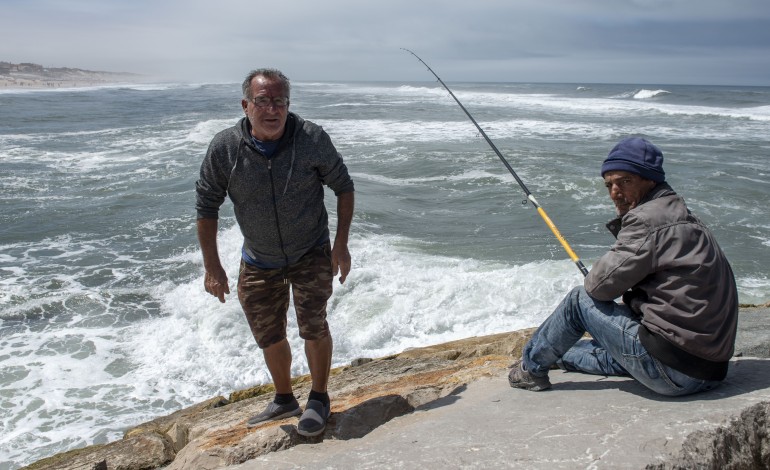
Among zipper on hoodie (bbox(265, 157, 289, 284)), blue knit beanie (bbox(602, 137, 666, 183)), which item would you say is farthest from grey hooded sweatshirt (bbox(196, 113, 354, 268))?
blue knit beanie (bbox(602, 137, 666, 183))

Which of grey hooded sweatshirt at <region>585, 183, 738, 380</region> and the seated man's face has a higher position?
the seated man's face

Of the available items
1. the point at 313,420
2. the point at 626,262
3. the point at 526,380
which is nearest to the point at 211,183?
the point at 313,420

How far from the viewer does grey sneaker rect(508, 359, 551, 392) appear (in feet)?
10.2

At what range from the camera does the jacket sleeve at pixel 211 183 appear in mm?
3043

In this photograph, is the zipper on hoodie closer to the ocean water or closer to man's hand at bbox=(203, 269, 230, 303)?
man's hand at bbox=(203, 269, 230, 303)

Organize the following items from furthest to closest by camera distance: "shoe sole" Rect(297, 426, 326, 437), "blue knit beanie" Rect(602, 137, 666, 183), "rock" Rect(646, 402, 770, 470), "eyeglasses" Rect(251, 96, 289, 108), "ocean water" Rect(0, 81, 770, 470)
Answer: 1. "ocean water" Rect(0, 81, 770, 470)
2. "shoe sole" Rect(297, 426, 326, 437)
3. "eyeglasses" Rect(251, 96, 289, 108)
4. "blue knit beanie" Rect(602, 137, 666, 183)
5. "rock" Rect(646, 402, 770, 470)

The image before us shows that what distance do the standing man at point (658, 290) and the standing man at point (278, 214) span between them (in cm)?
126

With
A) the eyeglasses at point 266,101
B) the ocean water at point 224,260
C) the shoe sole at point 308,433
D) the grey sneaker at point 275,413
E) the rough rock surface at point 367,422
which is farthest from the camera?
the ocean water at point 224,260

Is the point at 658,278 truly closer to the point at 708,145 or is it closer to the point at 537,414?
the point at 537,414

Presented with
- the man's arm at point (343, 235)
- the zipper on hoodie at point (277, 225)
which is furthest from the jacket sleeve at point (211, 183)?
the man's arm at point (343, 235)

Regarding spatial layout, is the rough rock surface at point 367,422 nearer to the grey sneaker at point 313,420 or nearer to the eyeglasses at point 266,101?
the grey sneaker at point 313,420

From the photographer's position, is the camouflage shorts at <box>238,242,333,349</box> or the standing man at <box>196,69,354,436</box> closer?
the standing man at <box>196,69,354,436</box>

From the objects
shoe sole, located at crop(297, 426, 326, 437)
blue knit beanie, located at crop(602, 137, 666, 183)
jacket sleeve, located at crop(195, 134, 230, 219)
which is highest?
blue knit beanie, located at crop(602, 137, 666, 183)

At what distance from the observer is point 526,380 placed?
3160mm
